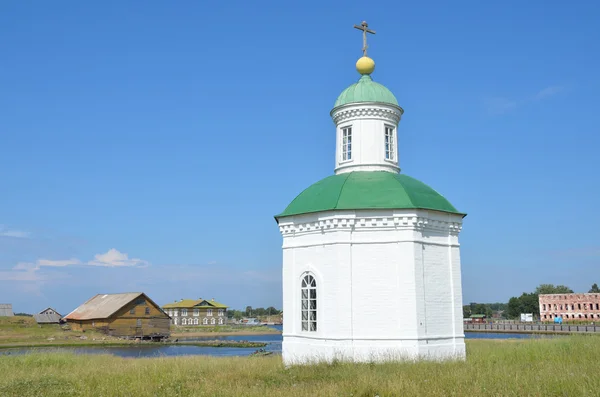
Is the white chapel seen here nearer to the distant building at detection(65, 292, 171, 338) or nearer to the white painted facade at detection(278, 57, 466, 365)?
the white painted facade at detection(278, 57, 466, 365)

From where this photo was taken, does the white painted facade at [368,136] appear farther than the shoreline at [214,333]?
No

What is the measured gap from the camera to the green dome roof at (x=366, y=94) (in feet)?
62.0

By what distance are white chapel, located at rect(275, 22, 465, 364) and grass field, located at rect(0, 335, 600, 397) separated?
1514 mm

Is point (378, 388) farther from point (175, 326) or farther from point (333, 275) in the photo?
point (175, 326)

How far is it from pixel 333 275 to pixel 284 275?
2.26 metres

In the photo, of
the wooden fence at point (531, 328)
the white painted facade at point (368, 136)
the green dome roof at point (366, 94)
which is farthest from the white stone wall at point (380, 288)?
the wooden fence at point (531, 328)

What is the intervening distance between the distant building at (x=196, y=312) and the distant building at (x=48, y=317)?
2411 centimetres

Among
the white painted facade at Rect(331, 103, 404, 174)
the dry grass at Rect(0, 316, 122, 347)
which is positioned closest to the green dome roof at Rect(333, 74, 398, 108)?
the white painted facade at Rect(331, 103, 404, 174)

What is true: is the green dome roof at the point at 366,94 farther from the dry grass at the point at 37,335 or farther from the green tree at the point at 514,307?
the green tree at the point at 514,307

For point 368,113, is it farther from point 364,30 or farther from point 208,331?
point 208,331

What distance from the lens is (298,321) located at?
56.1ft

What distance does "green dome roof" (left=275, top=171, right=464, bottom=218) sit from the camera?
16281 millimetres

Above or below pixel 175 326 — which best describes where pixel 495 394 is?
above

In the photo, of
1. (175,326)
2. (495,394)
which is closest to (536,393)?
(495,394)
